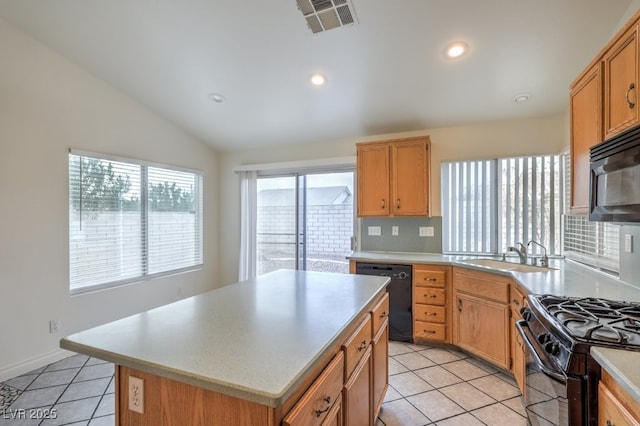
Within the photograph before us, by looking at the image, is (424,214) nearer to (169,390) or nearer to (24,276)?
(169,390)

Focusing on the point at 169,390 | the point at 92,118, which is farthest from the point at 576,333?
the point at 92,118

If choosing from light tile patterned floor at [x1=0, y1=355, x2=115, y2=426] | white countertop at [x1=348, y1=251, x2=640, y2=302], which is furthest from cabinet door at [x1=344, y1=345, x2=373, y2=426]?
light tile patterned floor at [x1=0, y1=355, x2=115, y2=426]

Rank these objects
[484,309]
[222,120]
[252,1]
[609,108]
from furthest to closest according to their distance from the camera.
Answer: [222,120] → [484,309] → [252,1] → [609,108]

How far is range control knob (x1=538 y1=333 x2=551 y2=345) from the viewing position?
1287 mm

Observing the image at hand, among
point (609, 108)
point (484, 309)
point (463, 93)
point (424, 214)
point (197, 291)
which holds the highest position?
point (463, 93)

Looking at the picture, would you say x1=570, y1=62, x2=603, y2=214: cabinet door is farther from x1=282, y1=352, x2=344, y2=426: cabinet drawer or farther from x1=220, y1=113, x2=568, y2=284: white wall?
x1=282, y1=352, x2=344, y2=426: cabinet drawer

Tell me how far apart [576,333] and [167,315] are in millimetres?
1666

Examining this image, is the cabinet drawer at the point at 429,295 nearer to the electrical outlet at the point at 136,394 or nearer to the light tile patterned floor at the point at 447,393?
the light tile patterned floor at the point at 447,393

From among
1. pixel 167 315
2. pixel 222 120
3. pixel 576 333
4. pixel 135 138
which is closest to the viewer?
pixel 576 333

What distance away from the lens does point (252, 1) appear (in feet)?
7.07

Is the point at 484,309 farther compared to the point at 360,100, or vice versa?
the point at 360,100

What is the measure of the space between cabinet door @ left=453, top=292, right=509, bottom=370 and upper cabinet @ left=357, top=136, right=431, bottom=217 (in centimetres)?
102

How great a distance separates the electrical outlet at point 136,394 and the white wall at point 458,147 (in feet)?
10.7

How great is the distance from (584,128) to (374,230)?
2292 millimetres
